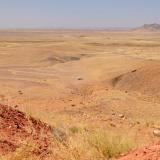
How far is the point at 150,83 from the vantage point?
1137 inches

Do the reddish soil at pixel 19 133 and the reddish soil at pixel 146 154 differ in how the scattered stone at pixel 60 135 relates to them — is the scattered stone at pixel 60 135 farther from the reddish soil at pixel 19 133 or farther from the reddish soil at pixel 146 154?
the reddish soil at pixel 146 154

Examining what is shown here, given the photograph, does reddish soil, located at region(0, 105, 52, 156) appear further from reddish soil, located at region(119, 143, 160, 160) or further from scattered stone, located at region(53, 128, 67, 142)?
reddish soil, located at region(119, 143, 160, 160)

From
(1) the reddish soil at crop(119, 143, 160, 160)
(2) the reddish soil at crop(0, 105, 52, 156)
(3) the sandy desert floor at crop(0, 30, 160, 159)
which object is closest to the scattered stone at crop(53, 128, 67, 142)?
(2) the reddish soil at crop(0, 105, 52, 156)

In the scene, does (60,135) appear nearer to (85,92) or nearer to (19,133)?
(19,133)

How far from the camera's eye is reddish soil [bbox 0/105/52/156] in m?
8.06

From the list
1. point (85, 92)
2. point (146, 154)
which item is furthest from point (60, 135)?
point (85, 92)

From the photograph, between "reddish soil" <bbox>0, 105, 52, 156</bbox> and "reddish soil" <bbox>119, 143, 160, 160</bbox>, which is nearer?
"reddish soil" <bbox>119, 143, 160, 160</bbox>

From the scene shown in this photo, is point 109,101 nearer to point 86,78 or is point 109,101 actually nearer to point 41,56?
point 86,78

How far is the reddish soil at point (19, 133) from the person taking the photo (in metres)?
8.06

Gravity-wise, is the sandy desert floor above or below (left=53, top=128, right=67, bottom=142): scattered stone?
below

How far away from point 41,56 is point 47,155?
42049mm

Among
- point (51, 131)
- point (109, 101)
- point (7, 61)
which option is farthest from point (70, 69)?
point (51, 131)

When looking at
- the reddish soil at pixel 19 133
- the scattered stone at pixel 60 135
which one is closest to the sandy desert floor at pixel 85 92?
the scattered stone at pixel 60 135

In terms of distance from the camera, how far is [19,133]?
9.30 m
